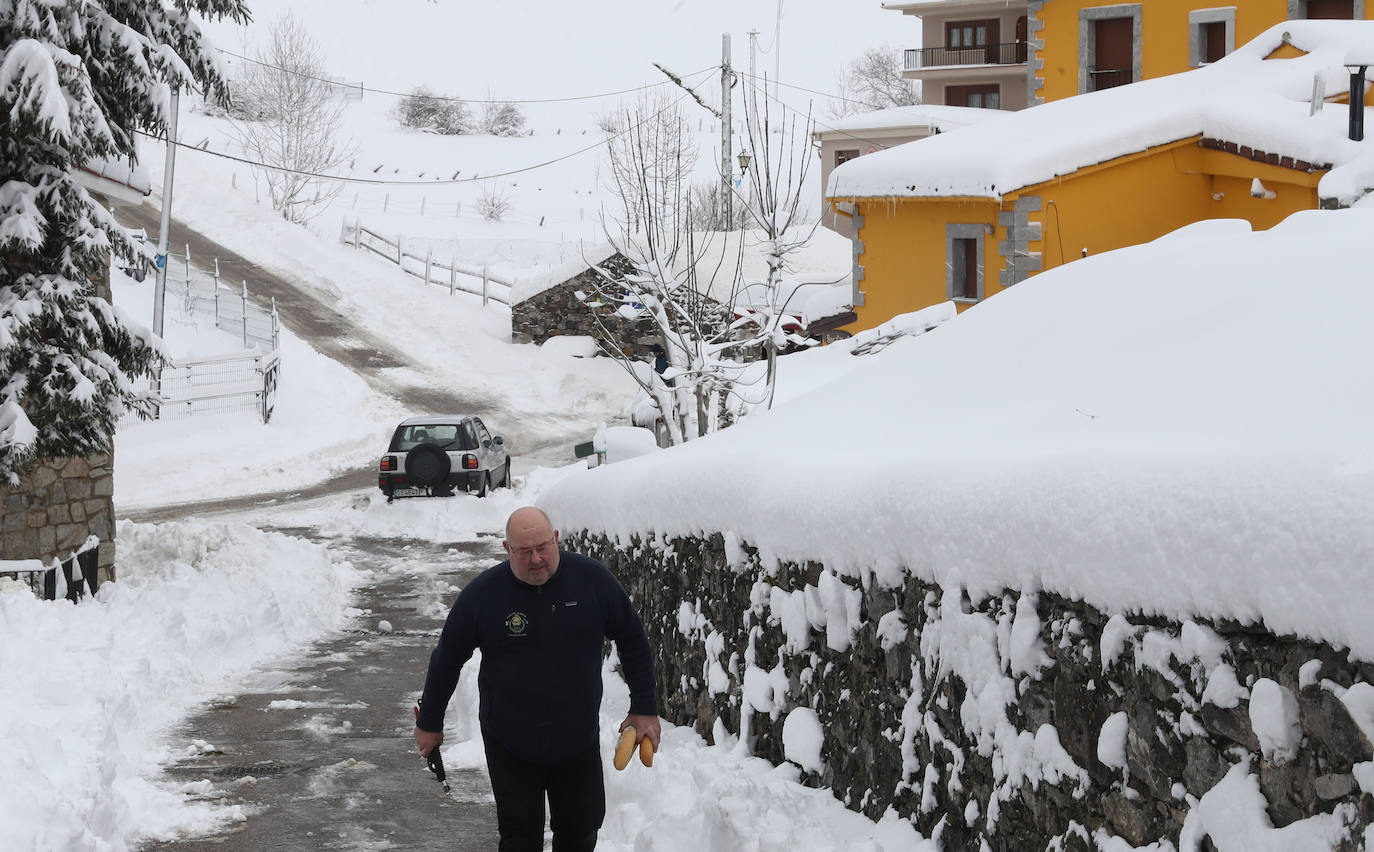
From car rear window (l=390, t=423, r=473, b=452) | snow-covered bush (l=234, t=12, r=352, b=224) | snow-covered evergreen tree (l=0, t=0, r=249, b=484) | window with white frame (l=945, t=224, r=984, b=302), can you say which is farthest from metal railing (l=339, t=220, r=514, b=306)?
A: snow-covered evergreen tree (l=0, t=0, r=249, b=484)

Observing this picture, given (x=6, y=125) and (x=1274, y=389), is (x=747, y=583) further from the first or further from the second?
(x=6, y=125)

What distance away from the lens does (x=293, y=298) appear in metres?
40.3

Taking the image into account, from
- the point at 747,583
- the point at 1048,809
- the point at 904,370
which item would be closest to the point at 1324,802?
the point at 1048,809

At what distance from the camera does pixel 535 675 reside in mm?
5449

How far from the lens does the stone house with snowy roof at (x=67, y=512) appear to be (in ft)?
39.7

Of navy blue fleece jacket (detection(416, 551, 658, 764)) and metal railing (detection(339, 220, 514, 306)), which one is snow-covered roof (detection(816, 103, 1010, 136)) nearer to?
metal railing (detection(339, 220, 514, 306))

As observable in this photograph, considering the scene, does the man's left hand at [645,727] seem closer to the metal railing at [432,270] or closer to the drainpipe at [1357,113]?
the drainpipe at [1357,113]

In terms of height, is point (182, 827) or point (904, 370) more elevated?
point (904, 370)

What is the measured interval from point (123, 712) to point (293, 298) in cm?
3294

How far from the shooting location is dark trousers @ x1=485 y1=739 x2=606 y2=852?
5.50m

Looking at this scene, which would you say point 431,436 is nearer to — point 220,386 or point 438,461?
point 438,461

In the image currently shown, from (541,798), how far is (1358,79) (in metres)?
14.4

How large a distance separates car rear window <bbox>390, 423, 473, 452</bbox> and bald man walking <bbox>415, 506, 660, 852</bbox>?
16.0m

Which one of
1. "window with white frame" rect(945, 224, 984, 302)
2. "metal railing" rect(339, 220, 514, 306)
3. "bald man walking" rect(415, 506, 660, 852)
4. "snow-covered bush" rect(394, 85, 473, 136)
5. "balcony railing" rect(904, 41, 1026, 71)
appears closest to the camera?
"bald man walking" rect(415, 506, 660, 852)
